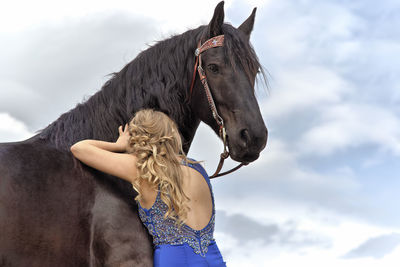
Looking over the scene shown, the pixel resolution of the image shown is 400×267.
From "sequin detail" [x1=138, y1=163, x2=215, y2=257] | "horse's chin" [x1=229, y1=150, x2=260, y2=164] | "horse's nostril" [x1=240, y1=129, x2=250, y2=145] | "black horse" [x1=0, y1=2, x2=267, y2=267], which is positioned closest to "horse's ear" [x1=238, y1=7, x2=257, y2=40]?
"black horse" [x1=0, y1=2, x2=267, y2=267]

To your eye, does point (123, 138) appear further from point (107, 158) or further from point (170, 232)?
point (170, 232)

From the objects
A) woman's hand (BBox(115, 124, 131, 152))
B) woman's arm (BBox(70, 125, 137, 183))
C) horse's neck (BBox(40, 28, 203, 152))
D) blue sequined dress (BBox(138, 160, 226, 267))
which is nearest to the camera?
blue sequined dress (BBox(138, 160, 226, 267))

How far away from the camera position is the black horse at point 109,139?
4141 millimetres

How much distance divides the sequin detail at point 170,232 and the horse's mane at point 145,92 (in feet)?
3.33

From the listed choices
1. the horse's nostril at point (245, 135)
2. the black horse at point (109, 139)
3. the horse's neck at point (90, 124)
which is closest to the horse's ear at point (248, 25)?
the black horse at point (109, 139)

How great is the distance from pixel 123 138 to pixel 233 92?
1.17 m

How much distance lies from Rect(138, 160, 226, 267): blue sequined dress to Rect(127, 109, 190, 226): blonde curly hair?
0.28 ft

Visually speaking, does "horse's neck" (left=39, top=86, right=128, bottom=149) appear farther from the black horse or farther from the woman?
the woman

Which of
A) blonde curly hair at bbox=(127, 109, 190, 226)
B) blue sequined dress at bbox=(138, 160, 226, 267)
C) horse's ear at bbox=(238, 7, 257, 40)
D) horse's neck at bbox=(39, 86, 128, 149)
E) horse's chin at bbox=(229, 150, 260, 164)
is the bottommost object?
blue sequined dress at bbox=(138, 160, 226, 267)

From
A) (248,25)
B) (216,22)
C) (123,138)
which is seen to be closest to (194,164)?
(123,138)

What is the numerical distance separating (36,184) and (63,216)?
0.38 meters

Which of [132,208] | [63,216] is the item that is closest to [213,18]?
[132,208]

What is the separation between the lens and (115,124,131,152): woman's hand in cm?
446

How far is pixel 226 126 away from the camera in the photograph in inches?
189
